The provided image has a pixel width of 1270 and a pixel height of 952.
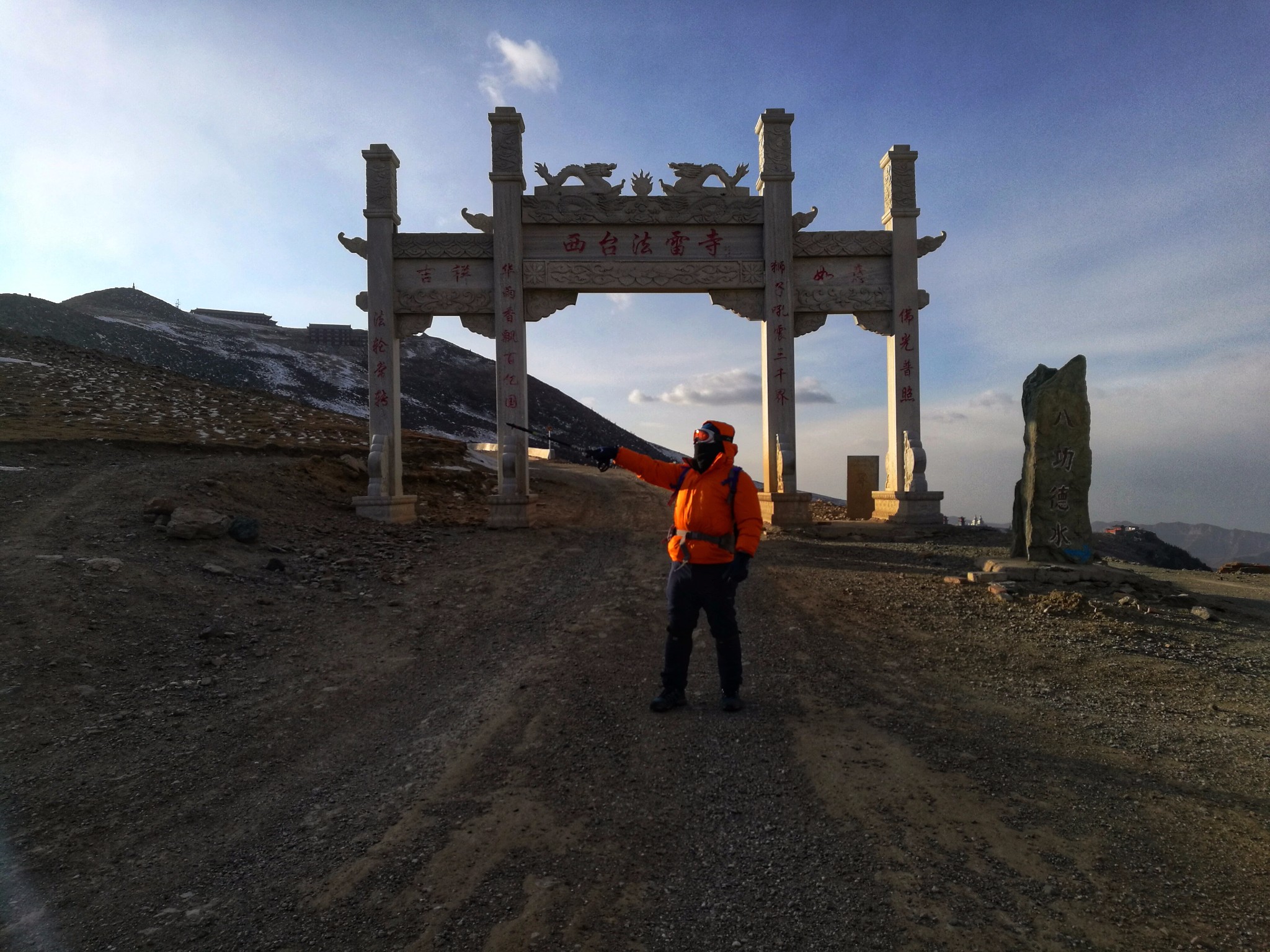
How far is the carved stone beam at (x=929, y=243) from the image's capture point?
1198 centimetres

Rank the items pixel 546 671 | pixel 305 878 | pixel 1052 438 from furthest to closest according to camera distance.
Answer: pixel 1052 438 < pixel 546 671 < pixel 305 878

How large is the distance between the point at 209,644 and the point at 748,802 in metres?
4.40

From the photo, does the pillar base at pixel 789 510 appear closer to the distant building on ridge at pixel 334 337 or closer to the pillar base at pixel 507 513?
the pillar base at pixel 507 513

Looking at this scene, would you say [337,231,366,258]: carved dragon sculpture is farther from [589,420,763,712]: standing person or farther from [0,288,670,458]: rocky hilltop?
[0,288,670,458]: rocky hilltop

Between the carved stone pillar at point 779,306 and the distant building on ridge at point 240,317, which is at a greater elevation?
the distant building on ridge at point 240,317

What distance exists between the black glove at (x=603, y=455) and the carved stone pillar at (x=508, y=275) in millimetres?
6739

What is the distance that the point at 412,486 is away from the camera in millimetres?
14625

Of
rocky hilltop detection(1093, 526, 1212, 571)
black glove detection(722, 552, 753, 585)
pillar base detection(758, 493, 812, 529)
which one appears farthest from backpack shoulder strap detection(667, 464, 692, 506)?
rocky hilltop detection(1093, 526, 1212, 571)

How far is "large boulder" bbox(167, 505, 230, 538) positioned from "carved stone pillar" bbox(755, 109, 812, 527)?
805cm

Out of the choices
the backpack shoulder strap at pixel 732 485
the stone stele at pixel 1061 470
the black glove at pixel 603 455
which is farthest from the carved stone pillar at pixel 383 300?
the stone stele at pixel 1061 470

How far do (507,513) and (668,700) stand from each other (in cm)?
733

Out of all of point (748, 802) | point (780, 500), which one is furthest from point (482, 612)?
point (780, 500)

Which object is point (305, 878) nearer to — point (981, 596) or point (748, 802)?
point (748, 802)

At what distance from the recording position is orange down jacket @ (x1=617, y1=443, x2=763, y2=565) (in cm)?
428
